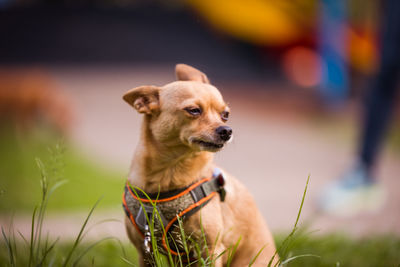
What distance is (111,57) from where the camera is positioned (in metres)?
13.9

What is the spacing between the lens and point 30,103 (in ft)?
23.3

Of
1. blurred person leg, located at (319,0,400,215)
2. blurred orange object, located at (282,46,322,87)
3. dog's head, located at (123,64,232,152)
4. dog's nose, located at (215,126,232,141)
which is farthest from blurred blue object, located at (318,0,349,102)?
dog's nose, located at (215,126,232,141)

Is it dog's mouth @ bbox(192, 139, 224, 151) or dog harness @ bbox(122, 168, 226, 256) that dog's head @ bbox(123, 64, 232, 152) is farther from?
dog harness @ bbox(122, 168, 226, 256)

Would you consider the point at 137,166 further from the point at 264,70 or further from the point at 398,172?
the point at 264,70

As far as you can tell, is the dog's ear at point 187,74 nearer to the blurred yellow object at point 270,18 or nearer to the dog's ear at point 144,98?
the dog's ear at point 144,98

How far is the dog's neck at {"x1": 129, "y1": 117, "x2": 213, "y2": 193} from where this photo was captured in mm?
1965

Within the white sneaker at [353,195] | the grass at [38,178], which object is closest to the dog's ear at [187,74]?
the grass at [38,178]

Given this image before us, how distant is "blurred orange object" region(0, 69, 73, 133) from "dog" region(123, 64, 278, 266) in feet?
18.5

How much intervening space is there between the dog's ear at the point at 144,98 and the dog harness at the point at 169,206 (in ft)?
1.24

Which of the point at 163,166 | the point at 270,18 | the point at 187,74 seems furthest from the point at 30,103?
the point at 270,18

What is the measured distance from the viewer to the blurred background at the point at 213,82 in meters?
4.70

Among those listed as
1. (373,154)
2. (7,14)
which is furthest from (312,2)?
(7,14)

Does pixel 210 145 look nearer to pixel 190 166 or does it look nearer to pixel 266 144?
pixel 190 166

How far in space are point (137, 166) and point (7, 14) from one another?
43.1 ft
